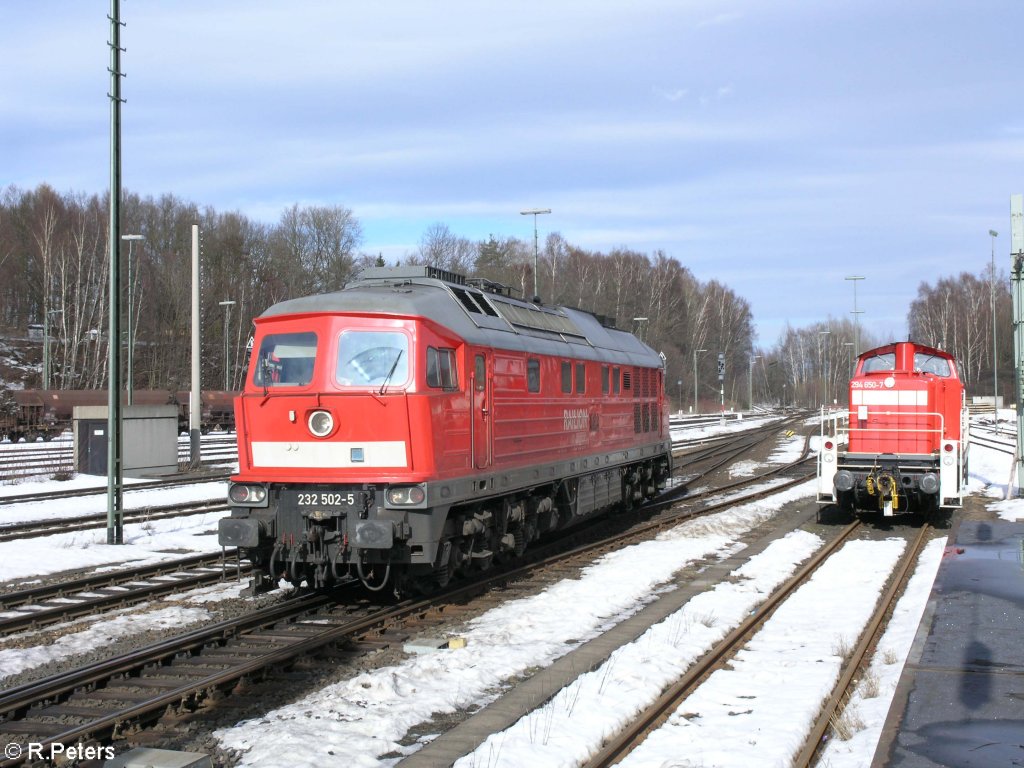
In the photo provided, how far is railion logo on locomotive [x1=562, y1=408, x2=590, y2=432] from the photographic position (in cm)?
1341

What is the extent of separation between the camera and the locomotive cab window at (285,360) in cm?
973

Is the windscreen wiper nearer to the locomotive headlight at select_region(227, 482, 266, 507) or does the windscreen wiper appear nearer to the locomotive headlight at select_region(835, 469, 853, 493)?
the locomotive headlight at select_region(227, 482, 266, 507)

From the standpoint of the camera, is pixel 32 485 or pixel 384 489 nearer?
pixel 384 489

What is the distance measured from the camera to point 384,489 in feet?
30.3

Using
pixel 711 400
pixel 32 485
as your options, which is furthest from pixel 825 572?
pixel 711 400

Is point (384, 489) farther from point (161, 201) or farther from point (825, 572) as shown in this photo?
point (161, 201)

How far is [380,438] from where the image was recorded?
9.36 m

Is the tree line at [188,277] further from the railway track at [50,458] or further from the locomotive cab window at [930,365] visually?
the locomotive cab window at [930,365]

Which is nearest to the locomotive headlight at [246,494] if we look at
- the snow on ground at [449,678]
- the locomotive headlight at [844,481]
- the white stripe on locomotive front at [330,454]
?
the white stripe on locomotive front at [330,454]

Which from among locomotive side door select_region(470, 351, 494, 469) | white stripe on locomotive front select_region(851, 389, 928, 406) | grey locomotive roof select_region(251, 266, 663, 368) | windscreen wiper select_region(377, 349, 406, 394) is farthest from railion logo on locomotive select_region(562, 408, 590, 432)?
white stripe on locomotive front select_region(851, 389, 928, 406)

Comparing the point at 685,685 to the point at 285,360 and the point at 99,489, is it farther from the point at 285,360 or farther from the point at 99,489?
the point at 99,489

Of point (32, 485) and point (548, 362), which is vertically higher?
point (548, 362)

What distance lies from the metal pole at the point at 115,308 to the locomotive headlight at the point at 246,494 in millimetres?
5421

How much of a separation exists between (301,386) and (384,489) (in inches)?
57.2
